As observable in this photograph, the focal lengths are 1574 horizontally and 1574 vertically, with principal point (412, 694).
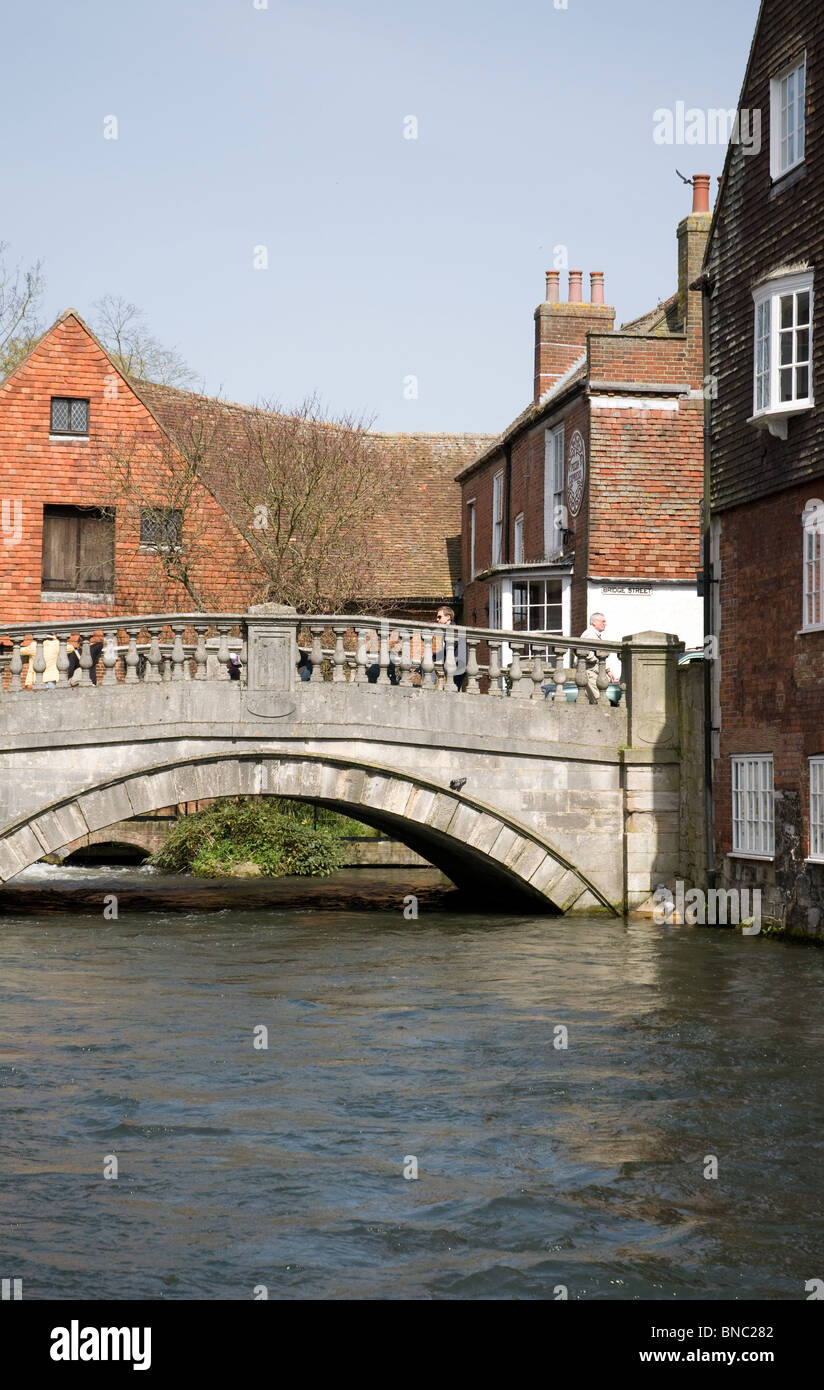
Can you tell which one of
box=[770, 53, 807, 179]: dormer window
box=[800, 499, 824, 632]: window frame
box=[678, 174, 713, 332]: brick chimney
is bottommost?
box=[800, 499, 824, 632]: window frame

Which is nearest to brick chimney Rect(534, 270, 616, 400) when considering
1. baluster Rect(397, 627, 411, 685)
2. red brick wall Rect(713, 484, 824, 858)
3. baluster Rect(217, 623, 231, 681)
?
red brick wall Rect(713, 484, 824, 858)

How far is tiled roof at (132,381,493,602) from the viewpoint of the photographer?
119ft

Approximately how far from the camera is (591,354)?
82.8 feet

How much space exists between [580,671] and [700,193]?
10.8 metres

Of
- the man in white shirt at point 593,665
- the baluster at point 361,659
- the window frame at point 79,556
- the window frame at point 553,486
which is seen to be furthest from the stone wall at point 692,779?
the window frame at point 79,556

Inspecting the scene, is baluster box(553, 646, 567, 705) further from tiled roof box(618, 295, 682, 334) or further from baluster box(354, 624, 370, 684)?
tiled roof box(618, 295, 682, 334)

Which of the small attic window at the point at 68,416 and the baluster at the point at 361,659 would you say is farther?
the small attic window at the point at 68,416

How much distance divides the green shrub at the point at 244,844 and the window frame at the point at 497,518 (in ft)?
24.3

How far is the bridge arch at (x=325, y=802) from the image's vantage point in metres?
18.5

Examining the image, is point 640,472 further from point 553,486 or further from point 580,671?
point 580,671

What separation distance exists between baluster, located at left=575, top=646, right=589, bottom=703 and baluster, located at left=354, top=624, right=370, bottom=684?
2.67 m

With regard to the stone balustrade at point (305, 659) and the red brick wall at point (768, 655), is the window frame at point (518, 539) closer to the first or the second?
the stone balustrade at point (305, 659)
